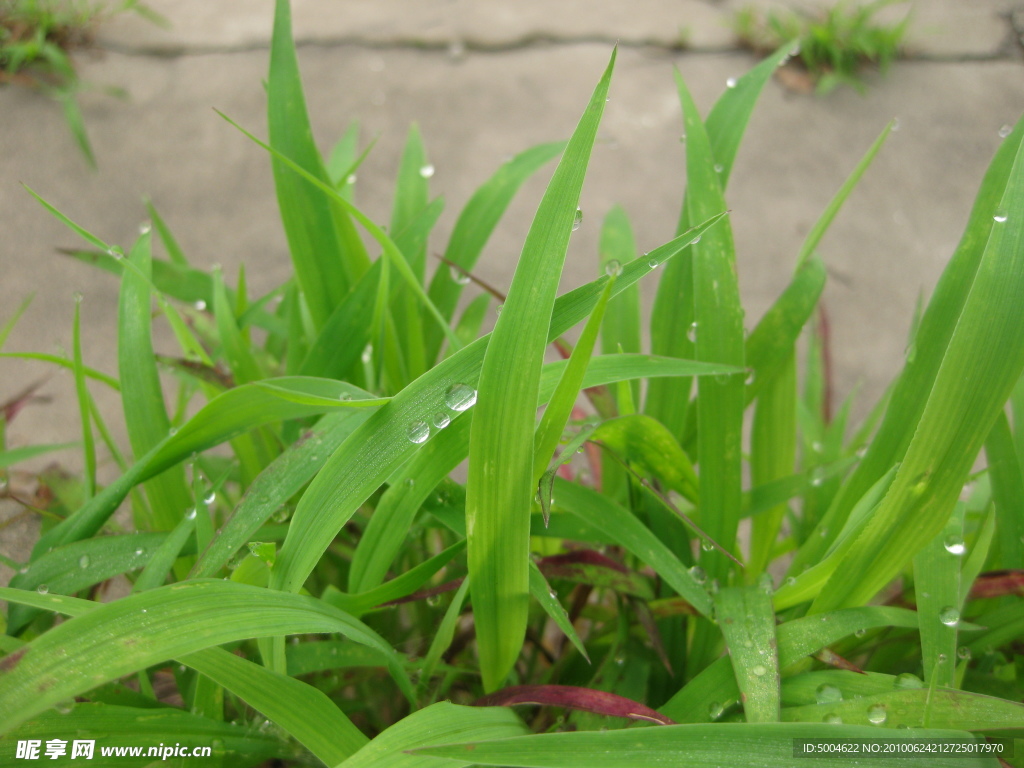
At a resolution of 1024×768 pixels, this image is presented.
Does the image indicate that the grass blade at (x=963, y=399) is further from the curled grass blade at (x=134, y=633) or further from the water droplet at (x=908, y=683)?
the curled grass blade at (x=134, y=633)

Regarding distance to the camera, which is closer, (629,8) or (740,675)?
(740,675)

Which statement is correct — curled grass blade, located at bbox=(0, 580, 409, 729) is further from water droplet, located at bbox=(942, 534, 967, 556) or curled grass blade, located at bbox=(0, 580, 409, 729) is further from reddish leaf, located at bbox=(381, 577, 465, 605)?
water droplet, located at bbox=(942, 534, 967, 556)

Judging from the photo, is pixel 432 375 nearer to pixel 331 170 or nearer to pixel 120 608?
pixel 120 608

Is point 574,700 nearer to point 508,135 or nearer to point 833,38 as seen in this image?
point 508,135

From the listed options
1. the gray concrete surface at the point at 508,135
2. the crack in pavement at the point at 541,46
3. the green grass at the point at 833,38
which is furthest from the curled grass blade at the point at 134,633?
the green grass at the point at 833,38

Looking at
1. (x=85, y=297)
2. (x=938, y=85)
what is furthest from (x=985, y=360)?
(x=938, y=85)

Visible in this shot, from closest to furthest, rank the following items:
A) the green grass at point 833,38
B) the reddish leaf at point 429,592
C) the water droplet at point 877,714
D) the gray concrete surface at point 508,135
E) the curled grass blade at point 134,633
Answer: the curled grass blade at point 134,633 → the water droplet at point 877,714 → the reddish leaf at point 429,592 → the gray concrete surface at point 508,135 → the green grass at point 833,38

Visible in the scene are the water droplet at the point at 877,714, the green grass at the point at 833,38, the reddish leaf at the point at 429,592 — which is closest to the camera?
the water droplet at the point at 877,714
